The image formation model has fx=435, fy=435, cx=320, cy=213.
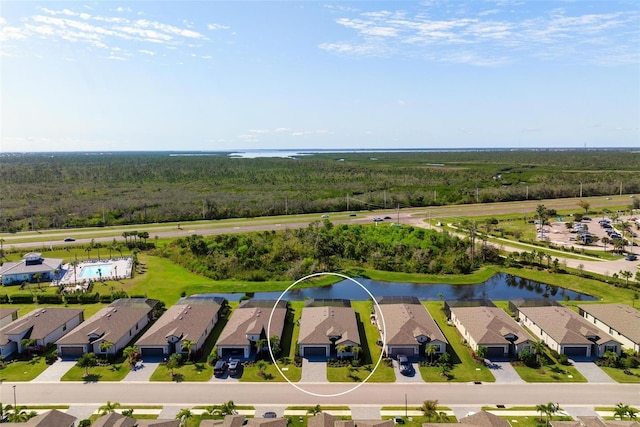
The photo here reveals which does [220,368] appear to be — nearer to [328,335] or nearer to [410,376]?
[328,335]

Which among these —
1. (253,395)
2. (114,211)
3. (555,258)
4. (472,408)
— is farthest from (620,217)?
(114,211)

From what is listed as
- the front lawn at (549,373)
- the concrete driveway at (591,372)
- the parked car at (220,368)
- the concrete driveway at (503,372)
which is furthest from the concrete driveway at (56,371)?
the concrete driveway at (591,372)

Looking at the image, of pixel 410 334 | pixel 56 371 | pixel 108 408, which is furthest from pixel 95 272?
pixel 410 334

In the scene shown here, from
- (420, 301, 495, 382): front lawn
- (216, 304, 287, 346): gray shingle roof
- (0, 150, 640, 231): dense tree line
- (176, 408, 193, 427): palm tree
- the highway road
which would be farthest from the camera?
(0, 150, 640, 231): dense tree line

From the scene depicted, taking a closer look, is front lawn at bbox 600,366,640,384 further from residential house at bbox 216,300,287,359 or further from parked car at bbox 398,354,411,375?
residential house at bbox 216,300,287,359

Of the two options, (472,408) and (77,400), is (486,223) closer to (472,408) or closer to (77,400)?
(472,408)

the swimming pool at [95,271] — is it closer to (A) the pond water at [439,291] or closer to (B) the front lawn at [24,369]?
(A) the pond water at [439,291]

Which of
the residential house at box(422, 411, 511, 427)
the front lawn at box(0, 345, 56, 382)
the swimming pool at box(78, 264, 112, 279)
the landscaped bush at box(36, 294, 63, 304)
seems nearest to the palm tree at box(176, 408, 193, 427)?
the residential house at box(422, 411, 511, 427)
